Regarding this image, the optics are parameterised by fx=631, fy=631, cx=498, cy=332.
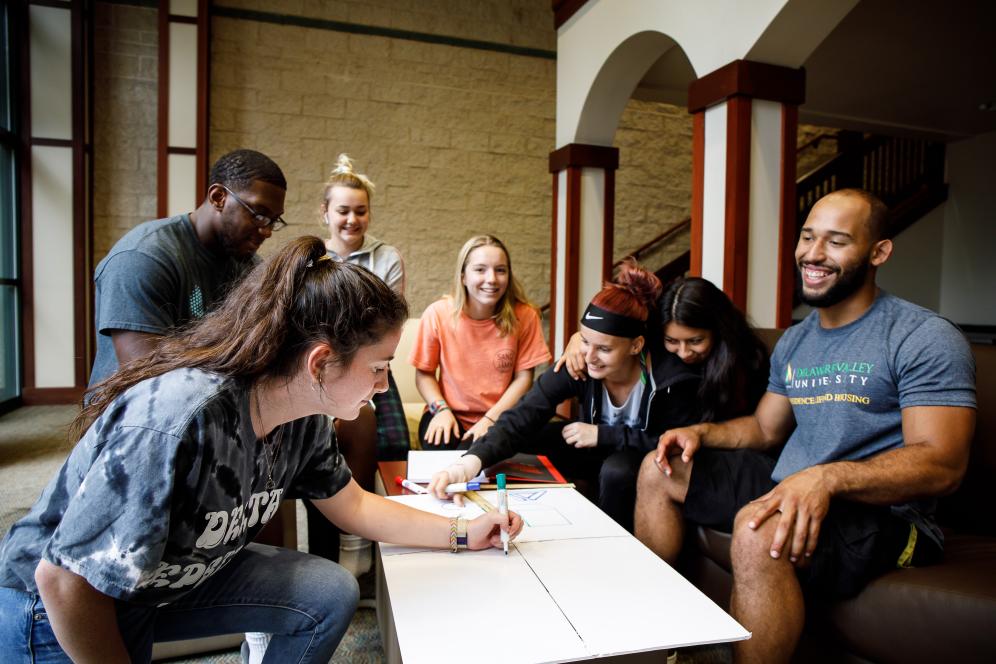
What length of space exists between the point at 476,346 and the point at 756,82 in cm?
165

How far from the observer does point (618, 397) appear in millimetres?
2189

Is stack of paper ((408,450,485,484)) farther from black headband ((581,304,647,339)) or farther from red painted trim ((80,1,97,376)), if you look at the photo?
red painted trim ((80,1,97,376))

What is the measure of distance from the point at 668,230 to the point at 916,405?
5.26 m

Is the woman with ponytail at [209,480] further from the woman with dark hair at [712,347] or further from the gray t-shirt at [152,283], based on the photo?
the woman with dark hair at [712,347]

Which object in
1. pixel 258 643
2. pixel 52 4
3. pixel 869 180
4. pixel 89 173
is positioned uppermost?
pixel 52 4

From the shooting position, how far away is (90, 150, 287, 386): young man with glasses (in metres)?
1.53

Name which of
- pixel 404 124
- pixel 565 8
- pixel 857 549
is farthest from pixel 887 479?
pixel 404 124

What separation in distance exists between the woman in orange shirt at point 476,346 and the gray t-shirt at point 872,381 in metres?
1.16

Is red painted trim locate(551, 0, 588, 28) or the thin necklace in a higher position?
red painted trim locate(551, 0, 588, 28)

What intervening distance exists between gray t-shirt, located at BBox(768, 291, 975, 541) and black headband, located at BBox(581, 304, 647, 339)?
0.48 meters

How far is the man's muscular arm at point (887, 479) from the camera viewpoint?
4.41ft

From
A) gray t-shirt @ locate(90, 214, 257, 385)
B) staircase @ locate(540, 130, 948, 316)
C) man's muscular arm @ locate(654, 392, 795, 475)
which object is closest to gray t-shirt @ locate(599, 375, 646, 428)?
man's muscular arm @ locate(654, 392, 795, 475)

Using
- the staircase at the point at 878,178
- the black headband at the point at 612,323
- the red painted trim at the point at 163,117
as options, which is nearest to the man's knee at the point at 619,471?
the black headband at the point at 612,323

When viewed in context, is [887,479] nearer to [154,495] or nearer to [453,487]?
[453,487]
